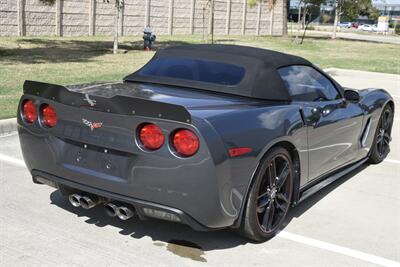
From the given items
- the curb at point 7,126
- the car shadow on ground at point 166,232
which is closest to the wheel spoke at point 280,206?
the car shadow on ground at point 166,232

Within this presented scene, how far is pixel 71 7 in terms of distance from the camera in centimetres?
3000

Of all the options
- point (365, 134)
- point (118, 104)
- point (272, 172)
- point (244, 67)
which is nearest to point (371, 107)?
point (365, 134)

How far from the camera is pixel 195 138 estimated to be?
3457 millimetres

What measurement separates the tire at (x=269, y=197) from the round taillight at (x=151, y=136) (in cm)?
78

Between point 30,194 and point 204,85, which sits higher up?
point 204,85

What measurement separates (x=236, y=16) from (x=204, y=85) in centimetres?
4166

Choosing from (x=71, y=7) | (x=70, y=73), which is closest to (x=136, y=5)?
(x=71, y=7)

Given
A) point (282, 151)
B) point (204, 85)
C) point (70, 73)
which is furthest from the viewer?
point (70, 73)

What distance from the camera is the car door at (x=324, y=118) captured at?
186 inches

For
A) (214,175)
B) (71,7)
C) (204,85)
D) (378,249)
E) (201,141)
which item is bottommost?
(378,249)

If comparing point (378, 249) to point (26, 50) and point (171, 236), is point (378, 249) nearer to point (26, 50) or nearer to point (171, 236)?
point (171, 236)

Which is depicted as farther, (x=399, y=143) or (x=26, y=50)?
(x=26, y=50)

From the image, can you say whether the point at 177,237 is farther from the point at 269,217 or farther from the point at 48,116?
the point at 48,116

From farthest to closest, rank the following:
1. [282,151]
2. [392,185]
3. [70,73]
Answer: [70,73], [392,185], [282,151]
